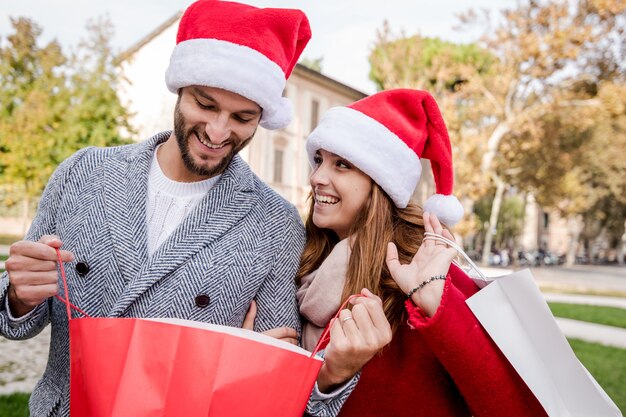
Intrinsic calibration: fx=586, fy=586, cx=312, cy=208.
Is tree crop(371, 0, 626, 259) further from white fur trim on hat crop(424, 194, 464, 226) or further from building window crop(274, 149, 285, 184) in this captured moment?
white fur trim on hat crop(424, 194, 464, 226)

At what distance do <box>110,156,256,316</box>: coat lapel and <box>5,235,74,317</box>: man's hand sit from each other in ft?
0.78

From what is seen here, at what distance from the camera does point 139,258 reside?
1.84 m

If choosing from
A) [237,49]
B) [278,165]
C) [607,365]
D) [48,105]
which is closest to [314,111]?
[278,165]

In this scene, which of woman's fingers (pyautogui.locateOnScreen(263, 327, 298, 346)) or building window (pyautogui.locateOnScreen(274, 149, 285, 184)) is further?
building window (pyautogui.locateOnScreen(274, 149, 285, 184))

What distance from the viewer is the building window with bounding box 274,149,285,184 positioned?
26.0 m

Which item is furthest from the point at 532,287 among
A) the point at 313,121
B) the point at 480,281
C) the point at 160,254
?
the point at 313,121

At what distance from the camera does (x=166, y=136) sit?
229cm

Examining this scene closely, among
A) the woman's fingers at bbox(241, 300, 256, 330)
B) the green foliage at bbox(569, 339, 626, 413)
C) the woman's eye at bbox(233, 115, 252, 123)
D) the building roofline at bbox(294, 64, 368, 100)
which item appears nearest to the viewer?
the woman's fingers at bbox(241, 300, 256, 330)

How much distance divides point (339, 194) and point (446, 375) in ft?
2.48

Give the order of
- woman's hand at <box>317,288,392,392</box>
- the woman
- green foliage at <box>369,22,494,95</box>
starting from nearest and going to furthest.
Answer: woman's hand at <box>317,288,392,392</box>, the woman, green foliage at <box>369,22,494,95</box>

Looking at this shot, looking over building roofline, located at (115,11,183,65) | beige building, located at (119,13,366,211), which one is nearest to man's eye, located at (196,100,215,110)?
beige building, located at (119,13,366,211)

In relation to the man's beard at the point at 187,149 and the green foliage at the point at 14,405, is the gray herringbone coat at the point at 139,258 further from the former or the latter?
the green foliage at the point at 14,405

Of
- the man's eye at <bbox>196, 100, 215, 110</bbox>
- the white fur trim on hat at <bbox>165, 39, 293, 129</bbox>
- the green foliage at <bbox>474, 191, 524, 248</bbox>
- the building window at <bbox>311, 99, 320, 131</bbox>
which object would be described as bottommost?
the green foliage at <bbox>474, 191, 524, 248</bbox>

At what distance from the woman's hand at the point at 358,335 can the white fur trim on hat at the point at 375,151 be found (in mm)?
694
